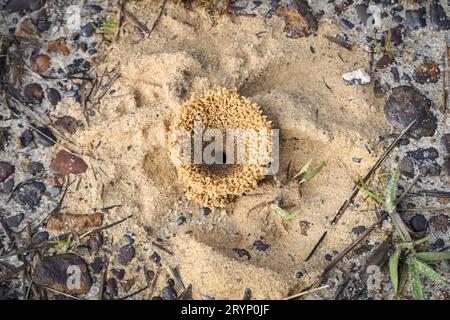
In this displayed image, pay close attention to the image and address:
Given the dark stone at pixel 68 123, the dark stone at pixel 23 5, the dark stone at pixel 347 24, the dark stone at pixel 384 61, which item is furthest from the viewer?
the dark stone at pixel 23 5

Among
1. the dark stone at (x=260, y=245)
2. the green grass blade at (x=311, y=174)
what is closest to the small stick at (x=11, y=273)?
the dark stone at (x=260, y=245)

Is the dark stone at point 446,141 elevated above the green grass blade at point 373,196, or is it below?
above

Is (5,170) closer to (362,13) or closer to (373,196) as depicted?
(373,196)

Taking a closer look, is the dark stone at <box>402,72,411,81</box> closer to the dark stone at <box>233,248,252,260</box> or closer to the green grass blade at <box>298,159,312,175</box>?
the green grass blade at <box>298,159,312,175</box>

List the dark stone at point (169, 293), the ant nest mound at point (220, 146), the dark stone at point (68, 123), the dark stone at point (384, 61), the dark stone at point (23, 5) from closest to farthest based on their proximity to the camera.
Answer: the dark stone at point (169, 293) → the ant nest mound at point (220, 146) → the dark stone at point (68, 123) → the dark stone at point (384, 61) → the dark stone at point (23, 5)

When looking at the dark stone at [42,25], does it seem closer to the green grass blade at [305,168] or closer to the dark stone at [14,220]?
the dark stone at [14,220]

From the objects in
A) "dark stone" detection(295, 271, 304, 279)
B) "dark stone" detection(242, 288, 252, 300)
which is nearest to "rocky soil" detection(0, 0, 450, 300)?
"dark stone" detection(295, 271, 304, 279)

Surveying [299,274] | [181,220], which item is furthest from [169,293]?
[299,274]
